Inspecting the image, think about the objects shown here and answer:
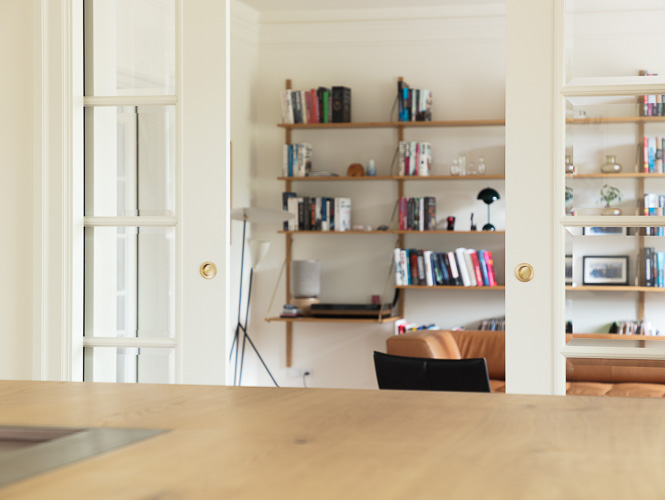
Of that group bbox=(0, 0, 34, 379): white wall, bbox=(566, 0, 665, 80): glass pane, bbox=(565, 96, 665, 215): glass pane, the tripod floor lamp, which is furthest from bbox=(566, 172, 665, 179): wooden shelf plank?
the tripod floor lamp

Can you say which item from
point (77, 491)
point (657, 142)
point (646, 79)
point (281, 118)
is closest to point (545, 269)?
point (657, 142)

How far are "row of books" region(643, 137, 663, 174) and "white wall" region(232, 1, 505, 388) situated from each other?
3828mm

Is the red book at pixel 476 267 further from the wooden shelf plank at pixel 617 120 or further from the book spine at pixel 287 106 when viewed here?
the wooden shelf plank at pixel 617 120

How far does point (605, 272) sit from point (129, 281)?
1503mm

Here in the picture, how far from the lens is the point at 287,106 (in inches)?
241

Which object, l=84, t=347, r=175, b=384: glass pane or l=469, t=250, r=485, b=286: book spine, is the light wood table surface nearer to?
l=84, t=347, r=175, b=384: glass pane

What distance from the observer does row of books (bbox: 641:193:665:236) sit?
84.7 inches

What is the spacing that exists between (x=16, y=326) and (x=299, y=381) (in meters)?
3.92

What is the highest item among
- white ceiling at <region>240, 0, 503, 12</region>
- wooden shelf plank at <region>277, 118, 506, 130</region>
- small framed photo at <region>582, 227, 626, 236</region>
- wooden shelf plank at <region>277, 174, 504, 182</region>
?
white ceiling at <region>240, 0, 503, 12</region>

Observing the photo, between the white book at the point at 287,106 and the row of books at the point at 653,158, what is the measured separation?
4171mm

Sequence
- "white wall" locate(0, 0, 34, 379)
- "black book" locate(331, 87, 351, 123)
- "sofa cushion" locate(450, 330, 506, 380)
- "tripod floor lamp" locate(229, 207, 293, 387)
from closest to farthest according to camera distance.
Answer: "white wall" locate(0, 0, 34, 379) < "sofa cushion" locate(450, 330, 506, 380) < "tripod floor lamp" locate(229, 207, 293, 387) < "black book" locate(331, 87, 351, 123)

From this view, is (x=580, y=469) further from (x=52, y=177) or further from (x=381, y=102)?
(x=381, y=102)

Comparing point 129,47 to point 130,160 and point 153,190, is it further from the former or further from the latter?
point 153,190

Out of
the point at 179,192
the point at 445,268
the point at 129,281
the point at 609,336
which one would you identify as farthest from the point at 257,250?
the point at 609,336
